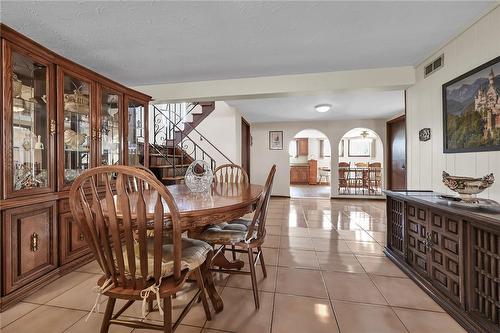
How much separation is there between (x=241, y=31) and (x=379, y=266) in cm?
266

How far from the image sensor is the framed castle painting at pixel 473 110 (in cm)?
172

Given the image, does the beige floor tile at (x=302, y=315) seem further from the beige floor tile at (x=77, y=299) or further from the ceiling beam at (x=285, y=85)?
the ceiling beam at (x=285, y=85)

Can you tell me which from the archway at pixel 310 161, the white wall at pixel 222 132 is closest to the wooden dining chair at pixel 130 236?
the white wall at pixel 222 132

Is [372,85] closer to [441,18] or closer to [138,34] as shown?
[441,18]

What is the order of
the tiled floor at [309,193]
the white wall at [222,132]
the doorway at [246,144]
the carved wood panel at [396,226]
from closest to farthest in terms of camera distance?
1. the carved wood panel at [396,226]
2. the white wall at [222,132]
3. the doorway at [246,144]
4. the tiled floor at [309,193]

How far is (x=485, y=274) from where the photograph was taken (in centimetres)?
139

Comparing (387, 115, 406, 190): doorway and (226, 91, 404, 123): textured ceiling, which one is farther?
(387, 115, 406, 190): doorway

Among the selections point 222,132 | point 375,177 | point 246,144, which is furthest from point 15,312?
point 375,177

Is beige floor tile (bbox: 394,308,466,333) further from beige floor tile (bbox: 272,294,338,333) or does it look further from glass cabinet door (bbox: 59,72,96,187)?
glass cabinet door (bbox: 59,72,96,187)

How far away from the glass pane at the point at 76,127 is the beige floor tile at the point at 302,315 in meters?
2.21

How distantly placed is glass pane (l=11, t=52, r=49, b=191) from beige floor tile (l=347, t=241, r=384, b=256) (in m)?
3.29

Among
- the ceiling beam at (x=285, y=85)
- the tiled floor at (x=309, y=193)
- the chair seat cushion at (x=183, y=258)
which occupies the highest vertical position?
the ceiling beam at (x=285, y=85)

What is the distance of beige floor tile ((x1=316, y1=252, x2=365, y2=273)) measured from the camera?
2273mm

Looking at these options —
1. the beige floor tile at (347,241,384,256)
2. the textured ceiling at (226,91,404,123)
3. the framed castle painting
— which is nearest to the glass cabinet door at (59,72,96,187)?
the textured ceiling at (226,91,404,123)
